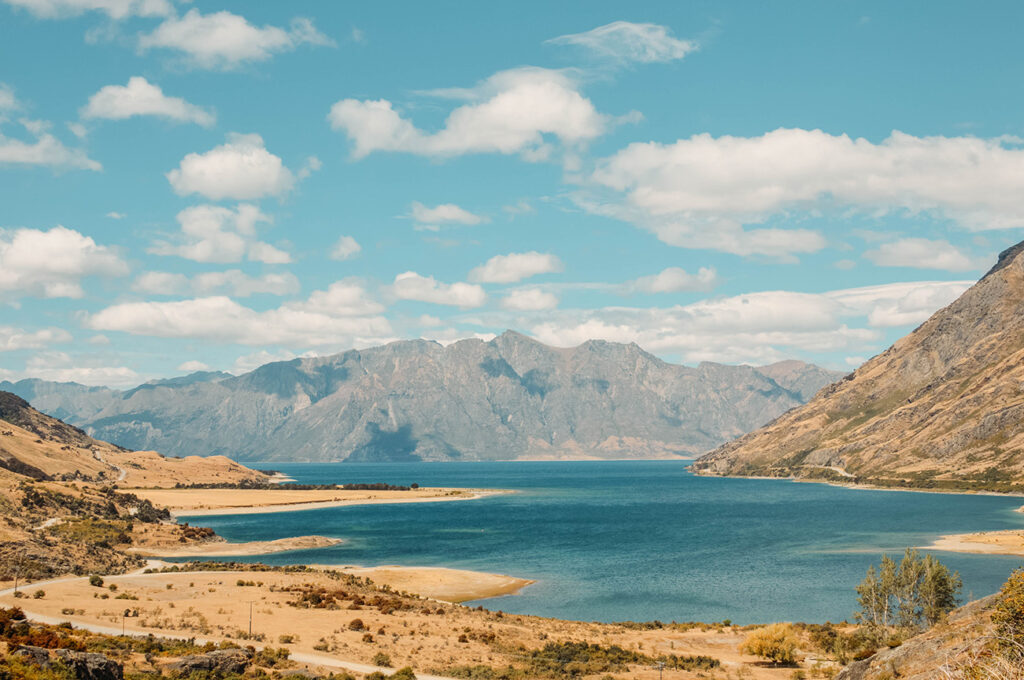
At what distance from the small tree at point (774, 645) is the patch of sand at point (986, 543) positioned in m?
86.2

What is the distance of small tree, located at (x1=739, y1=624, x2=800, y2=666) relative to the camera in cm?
6153

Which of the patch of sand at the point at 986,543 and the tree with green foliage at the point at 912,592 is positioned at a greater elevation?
the tree with green foliage at the point at 912,592

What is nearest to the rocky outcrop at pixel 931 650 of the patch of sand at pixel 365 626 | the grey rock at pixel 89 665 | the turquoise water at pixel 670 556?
the patch of sand at pixel 365 626

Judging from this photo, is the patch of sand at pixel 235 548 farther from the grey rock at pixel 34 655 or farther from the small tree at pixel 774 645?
the small tree at pixel 774 645

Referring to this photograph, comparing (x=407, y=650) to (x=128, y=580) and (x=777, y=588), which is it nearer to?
(x=128, y=580)

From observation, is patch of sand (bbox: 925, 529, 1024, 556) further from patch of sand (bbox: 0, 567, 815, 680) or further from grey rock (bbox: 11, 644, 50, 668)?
grey rock (bbox: 11, 644, 50, 668)

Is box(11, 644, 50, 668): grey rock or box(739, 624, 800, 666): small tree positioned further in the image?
box(739, 624, 800, 666): small tree

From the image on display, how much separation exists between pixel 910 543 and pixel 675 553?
4613 centimetres

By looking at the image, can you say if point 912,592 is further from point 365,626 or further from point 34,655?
point 34,655

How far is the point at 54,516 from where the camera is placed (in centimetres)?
12525

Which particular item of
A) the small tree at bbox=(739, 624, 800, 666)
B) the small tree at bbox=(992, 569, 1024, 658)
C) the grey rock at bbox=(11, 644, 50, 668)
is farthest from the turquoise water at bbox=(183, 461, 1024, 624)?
the grey rock at bbox=(11, 644, 50, 668)

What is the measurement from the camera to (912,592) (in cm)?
7269

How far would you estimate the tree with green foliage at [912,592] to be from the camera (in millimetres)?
70438

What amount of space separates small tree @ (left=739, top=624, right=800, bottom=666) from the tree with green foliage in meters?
11.4
